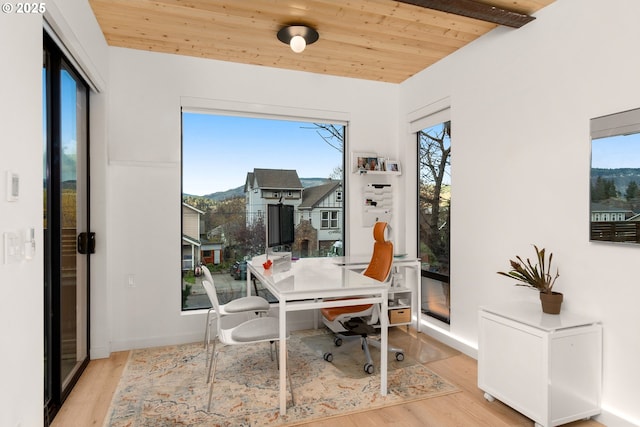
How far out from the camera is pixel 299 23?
9.71 feet

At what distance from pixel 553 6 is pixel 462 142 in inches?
46.6

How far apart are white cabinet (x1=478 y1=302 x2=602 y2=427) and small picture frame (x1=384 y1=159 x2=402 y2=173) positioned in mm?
2139

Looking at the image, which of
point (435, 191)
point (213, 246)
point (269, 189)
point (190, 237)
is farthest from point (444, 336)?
point (190, 237)

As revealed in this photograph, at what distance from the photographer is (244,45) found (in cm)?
337

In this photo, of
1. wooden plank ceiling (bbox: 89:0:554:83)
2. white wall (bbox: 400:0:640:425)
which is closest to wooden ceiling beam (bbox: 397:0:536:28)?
wooden plank ceiling (bbox: 89:0:554:83)

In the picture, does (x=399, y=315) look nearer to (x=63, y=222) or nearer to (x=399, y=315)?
(x=399, y=315)

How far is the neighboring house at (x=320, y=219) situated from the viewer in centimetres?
423

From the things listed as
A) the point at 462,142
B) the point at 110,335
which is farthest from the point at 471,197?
the point at 110,335

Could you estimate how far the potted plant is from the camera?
7.75 feet

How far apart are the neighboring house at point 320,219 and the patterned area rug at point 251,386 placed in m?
1.17

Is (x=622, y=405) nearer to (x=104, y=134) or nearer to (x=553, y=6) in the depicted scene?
(x=553, y=6)
